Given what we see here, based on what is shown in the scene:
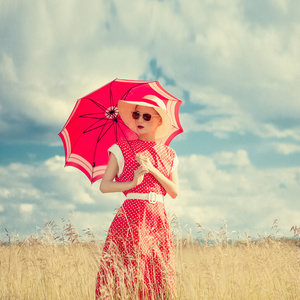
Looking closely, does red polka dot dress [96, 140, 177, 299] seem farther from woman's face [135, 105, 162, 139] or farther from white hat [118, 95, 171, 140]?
white hat [118, 95, 171, 140]

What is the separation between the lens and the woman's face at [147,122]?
14.0ft

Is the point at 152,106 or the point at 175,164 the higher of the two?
the point at 152,106

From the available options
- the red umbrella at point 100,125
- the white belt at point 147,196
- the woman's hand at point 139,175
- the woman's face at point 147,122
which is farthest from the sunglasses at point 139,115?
the white belt at point 147,196

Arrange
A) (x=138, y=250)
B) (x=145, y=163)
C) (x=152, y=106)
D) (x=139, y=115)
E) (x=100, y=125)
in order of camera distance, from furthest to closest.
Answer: (x=100, y=125) < (x=139, y=115) < (x=152, y=106) < (x=145, y=163) < (x=138, y=250)

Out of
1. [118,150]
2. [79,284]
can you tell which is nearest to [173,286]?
[118,150]

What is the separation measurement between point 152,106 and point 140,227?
4.28 ft

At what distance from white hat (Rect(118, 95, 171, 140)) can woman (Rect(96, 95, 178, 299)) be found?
26mm

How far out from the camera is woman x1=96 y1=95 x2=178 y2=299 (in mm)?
3709

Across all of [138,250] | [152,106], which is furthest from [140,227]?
[152,106]

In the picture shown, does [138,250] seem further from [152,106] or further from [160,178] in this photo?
[152,106]

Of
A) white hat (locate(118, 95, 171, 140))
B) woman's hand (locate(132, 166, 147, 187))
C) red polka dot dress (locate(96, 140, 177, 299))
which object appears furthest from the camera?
white hat (locate(118, 95, 171, 140))

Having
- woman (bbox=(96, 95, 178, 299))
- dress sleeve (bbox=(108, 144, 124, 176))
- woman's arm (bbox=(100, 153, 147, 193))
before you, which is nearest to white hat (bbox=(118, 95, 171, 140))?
woman (bbox=(96, 95, 178, 299))

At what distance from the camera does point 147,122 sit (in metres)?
4.29

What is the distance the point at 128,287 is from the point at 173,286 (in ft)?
1.45
